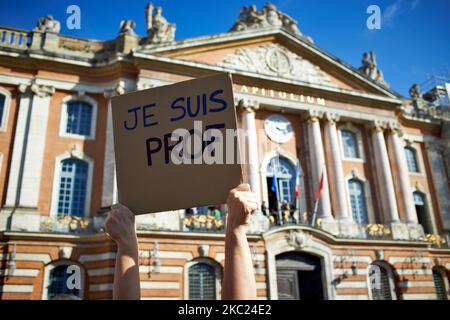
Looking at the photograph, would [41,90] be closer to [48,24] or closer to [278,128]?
[48,24]

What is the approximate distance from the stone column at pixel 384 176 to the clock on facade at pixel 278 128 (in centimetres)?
517

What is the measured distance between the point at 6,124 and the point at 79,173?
3860 millimetres

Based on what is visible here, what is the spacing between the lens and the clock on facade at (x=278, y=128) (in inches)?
814

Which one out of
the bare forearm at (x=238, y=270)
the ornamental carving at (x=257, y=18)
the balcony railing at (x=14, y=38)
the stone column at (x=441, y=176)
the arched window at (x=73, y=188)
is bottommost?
the bare forearm at (x=238, y=270)

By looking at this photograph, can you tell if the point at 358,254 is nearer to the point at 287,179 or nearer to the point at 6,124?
the point at 287,179

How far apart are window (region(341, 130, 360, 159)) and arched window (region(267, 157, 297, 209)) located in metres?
3.81

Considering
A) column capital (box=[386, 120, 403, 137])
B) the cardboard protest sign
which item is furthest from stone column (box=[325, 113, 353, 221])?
the cardboard protest sign

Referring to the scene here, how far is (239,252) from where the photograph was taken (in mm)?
2109

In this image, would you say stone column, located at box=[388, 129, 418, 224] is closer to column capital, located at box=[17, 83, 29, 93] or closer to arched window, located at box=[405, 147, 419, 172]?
arched window, located at box=[405, 147, 419, 172]

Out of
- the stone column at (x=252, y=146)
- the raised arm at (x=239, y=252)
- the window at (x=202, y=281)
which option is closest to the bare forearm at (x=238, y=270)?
the raised arm at (x=239, y=252)

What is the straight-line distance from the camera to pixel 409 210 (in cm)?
2073

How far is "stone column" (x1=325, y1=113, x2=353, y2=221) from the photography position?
19.4m

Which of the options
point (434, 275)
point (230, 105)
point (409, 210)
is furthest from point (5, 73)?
point (434, 275)

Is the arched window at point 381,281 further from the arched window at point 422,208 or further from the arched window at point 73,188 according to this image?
the arched window at point 73,188
